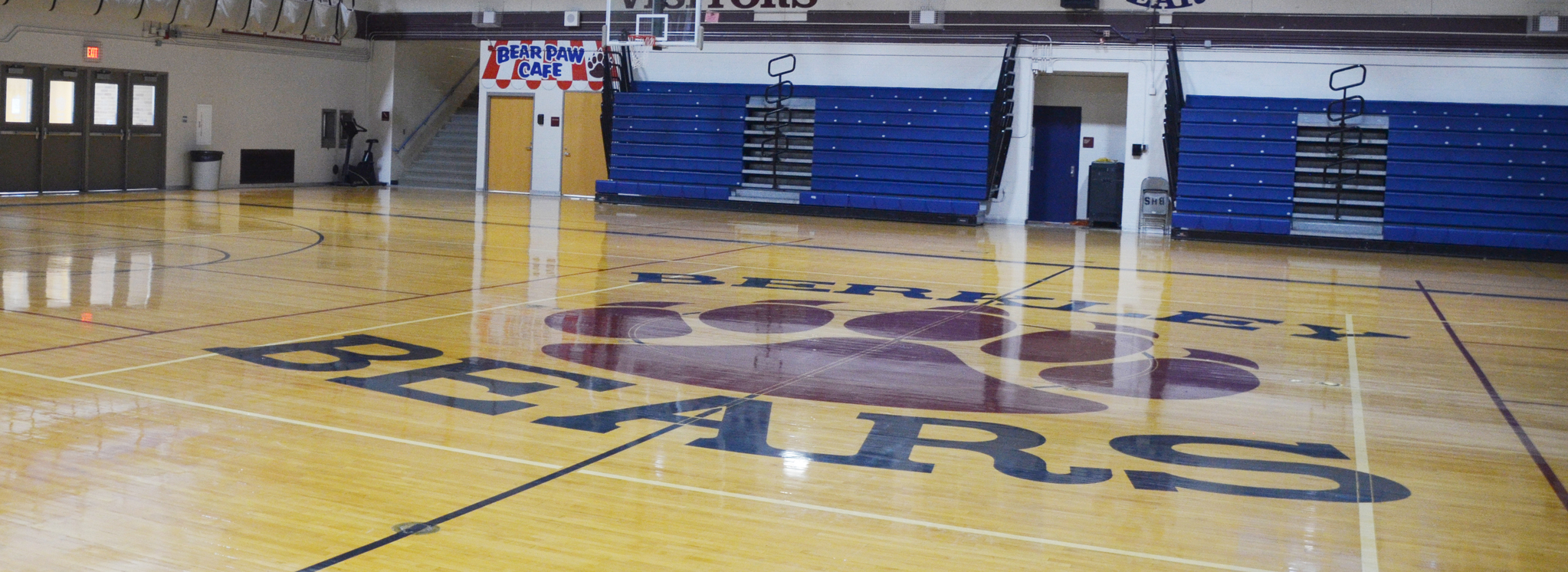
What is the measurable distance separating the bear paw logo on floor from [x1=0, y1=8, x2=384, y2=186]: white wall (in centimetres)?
1258

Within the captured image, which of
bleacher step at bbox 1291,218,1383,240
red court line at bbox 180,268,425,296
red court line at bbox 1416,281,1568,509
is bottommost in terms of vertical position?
red court line at bbox 1416,281,1568,509

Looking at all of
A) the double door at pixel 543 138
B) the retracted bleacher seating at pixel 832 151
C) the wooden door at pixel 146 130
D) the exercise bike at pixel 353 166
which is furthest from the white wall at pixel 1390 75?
the wooden door at pixel 146 130

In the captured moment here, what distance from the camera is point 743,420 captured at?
15.5 feet

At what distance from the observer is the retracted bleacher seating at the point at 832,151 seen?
17.4m

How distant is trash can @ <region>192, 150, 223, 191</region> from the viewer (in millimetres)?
18328

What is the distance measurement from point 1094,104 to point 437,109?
12.3 m

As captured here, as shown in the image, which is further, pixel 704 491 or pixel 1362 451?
pixel 1362 451

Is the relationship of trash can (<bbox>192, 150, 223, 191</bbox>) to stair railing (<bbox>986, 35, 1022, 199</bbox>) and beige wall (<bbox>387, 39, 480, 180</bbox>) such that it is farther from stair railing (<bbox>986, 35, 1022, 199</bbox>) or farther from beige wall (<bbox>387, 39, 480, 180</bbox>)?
stair railing (<bbox>986, 35, 1022, 199</bbox>)

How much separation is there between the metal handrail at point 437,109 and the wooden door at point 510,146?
1898 mm

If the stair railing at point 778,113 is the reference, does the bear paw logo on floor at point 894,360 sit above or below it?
below

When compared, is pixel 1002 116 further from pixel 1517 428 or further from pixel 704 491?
pixel 704 491

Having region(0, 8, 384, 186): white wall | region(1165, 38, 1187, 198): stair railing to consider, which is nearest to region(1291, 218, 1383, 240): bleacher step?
region(1165, 38, 1187, 198): stair railing

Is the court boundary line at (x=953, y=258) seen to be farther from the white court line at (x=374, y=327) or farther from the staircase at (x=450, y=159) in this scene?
the staircase at (x=450, y=159)

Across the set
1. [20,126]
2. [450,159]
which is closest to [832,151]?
[450,159]
